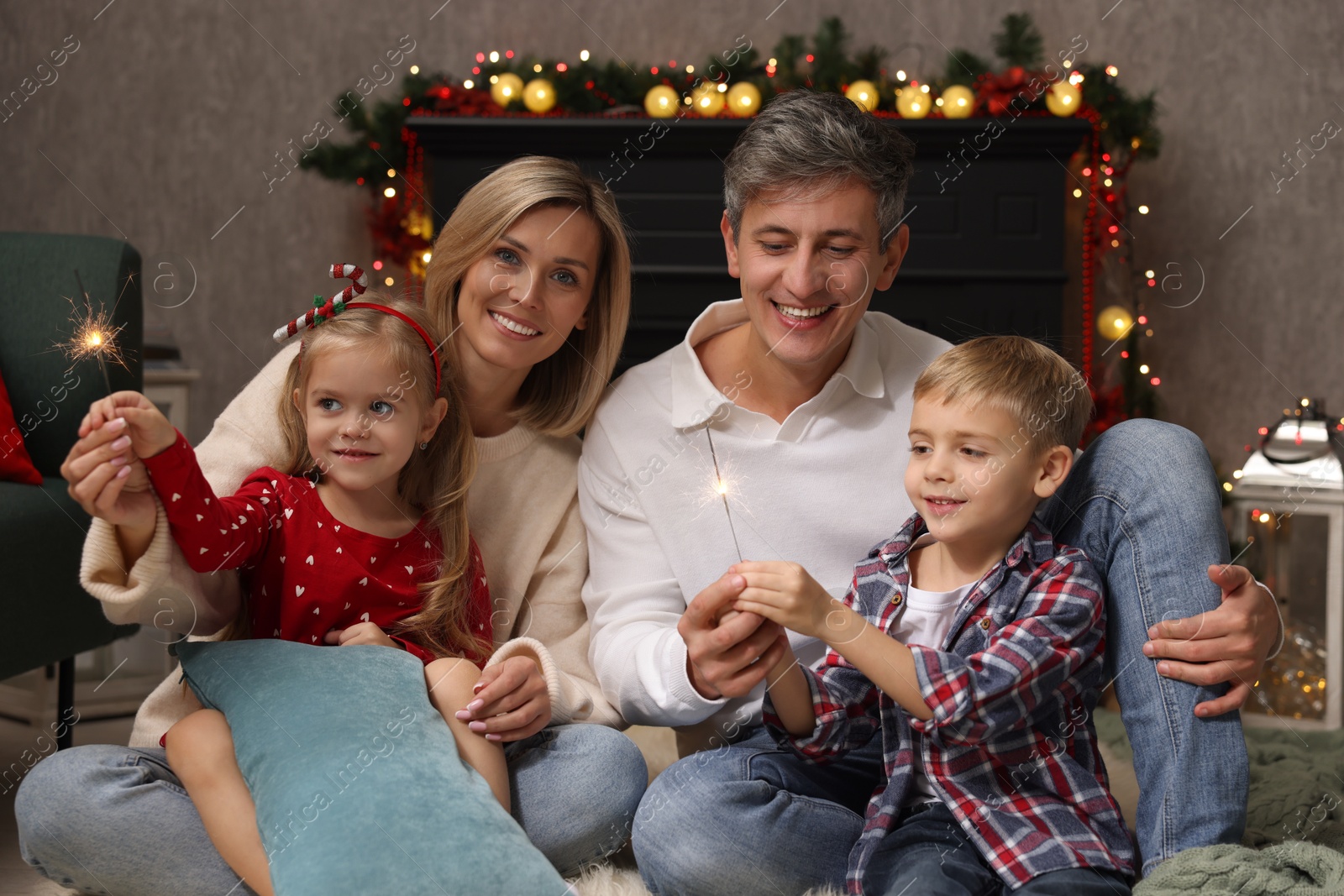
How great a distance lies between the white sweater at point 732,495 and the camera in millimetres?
1564

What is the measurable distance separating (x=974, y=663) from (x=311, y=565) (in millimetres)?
801

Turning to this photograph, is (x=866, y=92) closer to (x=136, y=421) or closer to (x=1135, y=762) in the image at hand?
(x=1135, y=762)

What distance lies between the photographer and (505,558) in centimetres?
170

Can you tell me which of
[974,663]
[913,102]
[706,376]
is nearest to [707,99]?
[913,102]

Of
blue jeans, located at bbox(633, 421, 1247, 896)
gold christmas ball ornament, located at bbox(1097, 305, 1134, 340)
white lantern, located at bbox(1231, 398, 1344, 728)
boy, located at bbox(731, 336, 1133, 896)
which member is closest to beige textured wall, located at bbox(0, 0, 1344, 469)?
gold christmas ball ornament, located at bbox(1097, 305, 1134, 340)

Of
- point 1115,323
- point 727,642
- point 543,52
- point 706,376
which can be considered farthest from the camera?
point 543,52

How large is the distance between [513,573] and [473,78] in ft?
6.46

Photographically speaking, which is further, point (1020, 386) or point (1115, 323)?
point (1115, 323)

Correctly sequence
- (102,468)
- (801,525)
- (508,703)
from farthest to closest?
(801,525)
(508,703)
(102,468)

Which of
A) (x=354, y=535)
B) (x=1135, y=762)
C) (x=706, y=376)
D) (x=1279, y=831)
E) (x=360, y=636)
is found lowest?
(x=1279, y=831)

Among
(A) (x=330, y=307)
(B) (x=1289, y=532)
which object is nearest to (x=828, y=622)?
(A) (x=330, y=307)

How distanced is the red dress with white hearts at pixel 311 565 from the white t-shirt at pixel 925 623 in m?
0.56

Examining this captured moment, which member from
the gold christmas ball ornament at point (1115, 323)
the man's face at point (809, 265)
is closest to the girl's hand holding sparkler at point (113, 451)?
the man's face at point (809, 265)

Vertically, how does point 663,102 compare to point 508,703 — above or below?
A: above
